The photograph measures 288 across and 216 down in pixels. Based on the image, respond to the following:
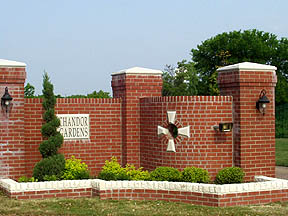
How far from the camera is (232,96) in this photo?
14.3 metres

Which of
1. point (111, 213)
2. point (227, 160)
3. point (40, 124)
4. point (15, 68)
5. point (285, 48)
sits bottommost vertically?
point (111, 213)

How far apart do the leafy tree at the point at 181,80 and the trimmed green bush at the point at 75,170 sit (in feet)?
101

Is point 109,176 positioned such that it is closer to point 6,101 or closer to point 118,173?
point 118,173

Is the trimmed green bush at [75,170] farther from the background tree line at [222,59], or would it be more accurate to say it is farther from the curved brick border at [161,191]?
the background tree line at [222,59]

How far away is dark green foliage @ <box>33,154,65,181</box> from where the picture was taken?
13.9 m

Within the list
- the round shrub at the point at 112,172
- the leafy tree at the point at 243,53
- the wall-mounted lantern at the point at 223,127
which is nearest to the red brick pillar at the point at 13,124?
the round shrub at the point at 112,172

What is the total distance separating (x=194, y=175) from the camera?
1327 centimetres

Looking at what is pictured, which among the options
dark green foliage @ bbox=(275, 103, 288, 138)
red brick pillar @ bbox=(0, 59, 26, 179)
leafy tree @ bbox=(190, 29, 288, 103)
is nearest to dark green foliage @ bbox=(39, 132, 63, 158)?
red brick pillar @ bbox=(0, 59, 26, 179)

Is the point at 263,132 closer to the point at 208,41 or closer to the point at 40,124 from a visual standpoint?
the point at 40,124

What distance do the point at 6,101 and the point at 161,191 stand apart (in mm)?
4846

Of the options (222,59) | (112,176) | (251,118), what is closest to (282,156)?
(251,118)

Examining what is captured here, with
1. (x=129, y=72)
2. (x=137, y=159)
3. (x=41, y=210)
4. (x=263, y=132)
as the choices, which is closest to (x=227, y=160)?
(x=263, y=132)

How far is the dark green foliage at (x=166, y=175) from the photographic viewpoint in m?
13.4

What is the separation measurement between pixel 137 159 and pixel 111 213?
4.62 m
